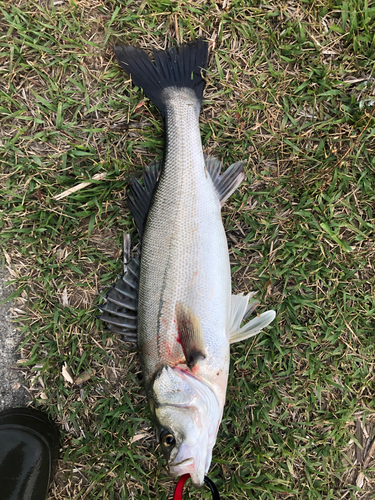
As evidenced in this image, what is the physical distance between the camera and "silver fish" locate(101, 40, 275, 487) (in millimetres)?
2023

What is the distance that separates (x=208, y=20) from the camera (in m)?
2.61

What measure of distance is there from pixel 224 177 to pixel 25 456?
261cm

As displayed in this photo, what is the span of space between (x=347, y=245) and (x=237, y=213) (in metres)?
0.89

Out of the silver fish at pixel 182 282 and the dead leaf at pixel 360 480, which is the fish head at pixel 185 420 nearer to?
the silver fish at pixel 182 282

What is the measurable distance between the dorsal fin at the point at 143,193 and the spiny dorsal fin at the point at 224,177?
39cm

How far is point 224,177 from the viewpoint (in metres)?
2.48

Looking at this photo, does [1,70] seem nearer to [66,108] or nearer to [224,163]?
[66,108]

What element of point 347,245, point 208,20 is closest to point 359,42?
point 208,20

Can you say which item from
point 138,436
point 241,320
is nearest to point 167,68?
point 241,320

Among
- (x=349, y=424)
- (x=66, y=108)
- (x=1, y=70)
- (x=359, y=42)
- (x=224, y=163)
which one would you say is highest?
(x=359, y=42)

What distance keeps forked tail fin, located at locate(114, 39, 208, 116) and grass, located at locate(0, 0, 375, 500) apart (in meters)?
0.13

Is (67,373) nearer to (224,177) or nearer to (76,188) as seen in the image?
(76,188)

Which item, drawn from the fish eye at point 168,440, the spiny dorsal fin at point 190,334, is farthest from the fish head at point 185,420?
the spiny dorsal fin at point 190,334

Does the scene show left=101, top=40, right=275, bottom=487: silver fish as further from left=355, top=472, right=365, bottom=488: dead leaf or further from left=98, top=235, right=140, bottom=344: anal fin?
left=355, top=472, right=365, bottom=488: dead leaf
